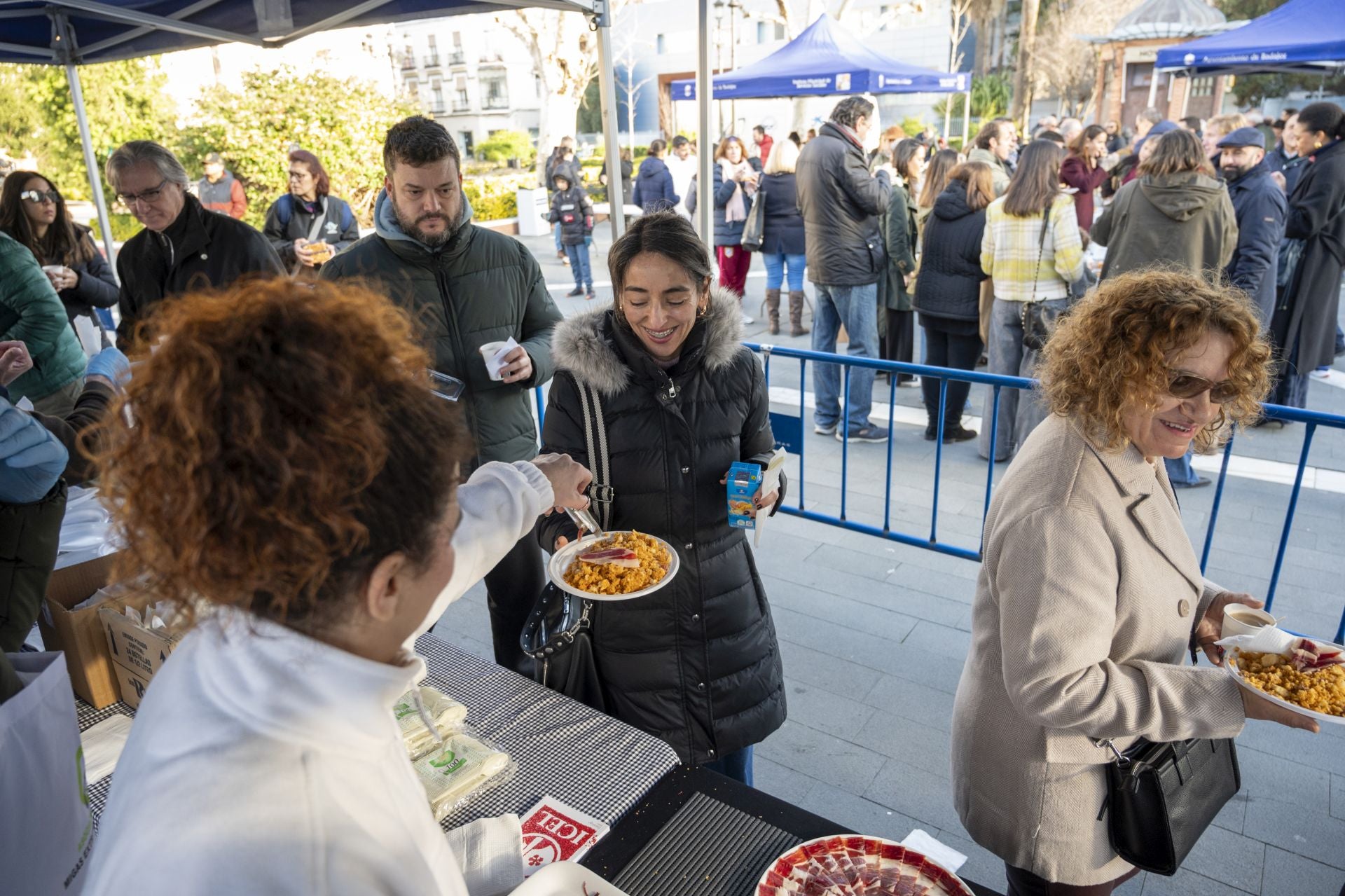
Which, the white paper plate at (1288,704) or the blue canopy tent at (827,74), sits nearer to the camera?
the white paper plate at (1288,704)

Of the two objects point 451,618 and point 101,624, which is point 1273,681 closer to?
point 101,624

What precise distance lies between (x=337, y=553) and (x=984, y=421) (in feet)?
19.1

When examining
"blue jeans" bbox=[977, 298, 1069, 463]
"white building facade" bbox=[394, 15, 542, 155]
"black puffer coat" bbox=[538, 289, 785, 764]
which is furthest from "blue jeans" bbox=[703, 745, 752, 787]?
"white building facade" bbox=[394, 15, 542, 155]

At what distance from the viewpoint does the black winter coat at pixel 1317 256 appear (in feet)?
20.0

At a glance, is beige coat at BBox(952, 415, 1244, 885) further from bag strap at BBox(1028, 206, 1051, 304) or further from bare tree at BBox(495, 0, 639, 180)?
bare tree at BBox(495, 0, 639, 180)

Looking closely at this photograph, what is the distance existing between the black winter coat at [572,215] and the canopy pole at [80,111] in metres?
5.65

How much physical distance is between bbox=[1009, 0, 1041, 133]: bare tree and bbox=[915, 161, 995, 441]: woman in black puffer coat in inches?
1208

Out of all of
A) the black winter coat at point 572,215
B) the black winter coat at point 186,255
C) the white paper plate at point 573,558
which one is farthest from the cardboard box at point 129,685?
the black winter coat at point 572,215

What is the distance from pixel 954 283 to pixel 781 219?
119 inches

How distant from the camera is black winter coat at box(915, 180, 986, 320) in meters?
6.06

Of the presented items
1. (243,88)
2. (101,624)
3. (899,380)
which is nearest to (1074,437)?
(101,624)

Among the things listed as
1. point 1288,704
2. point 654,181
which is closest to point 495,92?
point 654,181

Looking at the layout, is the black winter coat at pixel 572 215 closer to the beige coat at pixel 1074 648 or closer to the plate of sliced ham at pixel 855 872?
the beige coat at pixel 1074 648

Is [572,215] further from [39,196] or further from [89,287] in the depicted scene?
[39,196]
